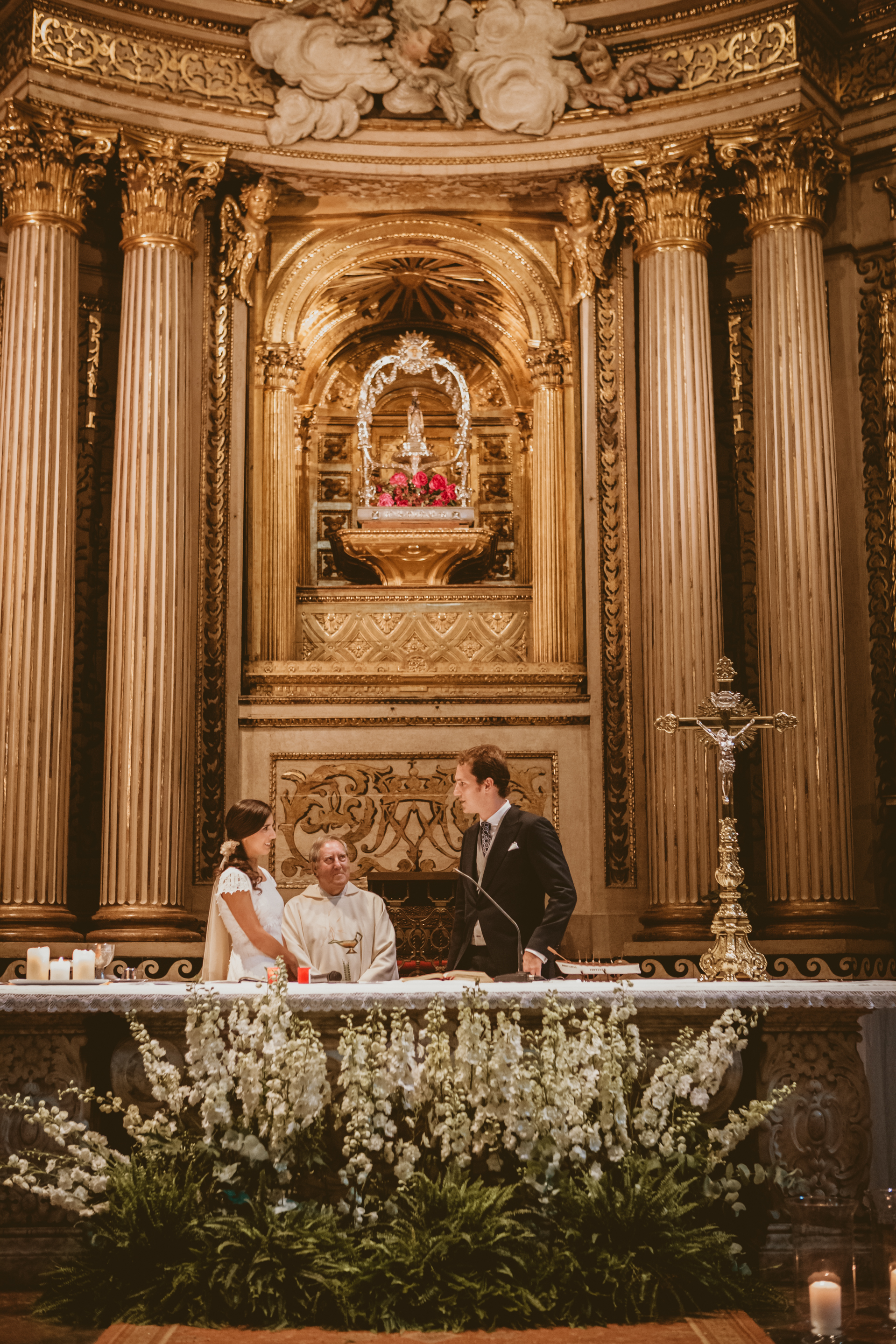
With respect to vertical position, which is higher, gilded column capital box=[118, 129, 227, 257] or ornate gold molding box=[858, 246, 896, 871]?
gilded column capital box=[118, 129, 227, 257]

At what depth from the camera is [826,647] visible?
31.3 ft

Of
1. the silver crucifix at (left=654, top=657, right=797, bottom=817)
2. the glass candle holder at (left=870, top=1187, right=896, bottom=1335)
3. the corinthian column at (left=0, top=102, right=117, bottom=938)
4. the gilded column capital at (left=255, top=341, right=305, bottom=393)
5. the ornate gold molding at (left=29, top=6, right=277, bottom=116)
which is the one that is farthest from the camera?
the gilded column capital at (left=255, top=341, right=305, bottom=393)

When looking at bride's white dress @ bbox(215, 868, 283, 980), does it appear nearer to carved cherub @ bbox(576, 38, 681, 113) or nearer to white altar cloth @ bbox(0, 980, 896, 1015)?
white altar cloth @ bbox(0, 980, 896, 1015)

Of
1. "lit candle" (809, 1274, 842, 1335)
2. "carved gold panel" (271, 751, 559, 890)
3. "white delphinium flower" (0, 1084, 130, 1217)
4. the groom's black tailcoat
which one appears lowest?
"lit candle" (809, 1274, 842, 1335)

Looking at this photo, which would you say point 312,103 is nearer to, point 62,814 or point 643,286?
point 643,286

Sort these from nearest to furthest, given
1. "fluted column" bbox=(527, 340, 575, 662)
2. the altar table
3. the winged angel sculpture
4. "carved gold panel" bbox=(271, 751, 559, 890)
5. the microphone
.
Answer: the altar table
the microphone
"carved gold panel" bbox=(271, 751, 559, 890)
the winged angel sculpture
"fluted column" bbox=(527, 340, 575, 662)

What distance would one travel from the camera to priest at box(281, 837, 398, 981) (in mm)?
6863

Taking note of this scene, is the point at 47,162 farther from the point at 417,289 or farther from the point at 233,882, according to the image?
the point at 233,882

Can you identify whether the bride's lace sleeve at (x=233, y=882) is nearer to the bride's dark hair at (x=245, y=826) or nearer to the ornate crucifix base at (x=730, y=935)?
the bride's dark hair at (x=245, y=826)

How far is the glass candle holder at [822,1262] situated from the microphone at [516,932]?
152cm

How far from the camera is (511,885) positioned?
689cm

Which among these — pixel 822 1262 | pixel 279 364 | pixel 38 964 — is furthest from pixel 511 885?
pixel 279 364

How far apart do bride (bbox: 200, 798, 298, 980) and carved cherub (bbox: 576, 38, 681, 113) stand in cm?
589

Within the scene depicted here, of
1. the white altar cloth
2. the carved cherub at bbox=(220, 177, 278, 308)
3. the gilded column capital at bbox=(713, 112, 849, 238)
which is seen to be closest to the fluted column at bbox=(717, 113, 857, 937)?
the gilded column capital at bbox=(713, 112, 849, 238)
